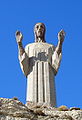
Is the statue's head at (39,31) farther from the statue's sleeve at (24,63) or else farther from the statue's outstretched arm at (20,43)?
the statue's sleeve at (24,63)

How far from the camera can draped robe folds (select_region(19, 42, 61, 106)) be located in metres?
19.2

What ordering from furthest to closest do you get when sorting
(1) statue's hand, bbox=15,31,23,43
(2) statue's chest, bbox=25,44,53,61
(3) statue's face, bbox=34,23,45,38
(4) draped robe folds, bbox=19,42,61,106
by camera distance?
(3) statue's face, bbox=34,23,45,38 < (2) statue's chest, bbox=25,44,53,61 < (1) statue's hand, bbox=15,31,23,43 < (4) draped robe folds, bbox=19,42,61,106

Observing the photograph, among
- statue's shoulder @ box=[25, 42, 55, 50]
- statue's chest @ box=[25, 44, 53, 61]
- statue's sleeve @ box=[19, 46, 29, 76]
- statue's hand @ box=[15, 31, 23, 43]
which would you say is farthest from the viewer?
statue's shoulder @ box=[25, 42, 55, 50]

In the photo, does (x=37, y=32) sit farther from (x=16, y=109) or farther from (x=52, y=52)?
(x=16, y=109)

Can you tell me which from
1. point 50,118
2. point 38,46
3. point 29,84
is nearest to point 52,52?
point 38,46

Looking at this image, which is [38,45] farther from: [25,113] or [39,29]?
[25,113]

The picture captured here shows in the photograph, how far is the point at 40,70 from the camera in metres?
20.3

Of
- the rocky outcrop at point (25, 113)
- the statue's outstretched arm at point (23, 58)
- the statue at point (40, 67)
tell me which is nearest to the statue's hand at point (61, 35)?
the statue at point (40, 67)

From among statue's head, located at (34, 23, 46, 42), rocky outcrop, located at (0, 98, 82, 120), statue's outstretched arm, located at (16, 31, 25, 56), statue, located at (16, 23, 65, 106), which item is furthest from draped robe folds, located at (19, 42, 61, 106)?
rocky outcrop, located at (0, 98, 82, 120)

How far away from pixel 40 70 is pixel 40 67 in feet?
0.63

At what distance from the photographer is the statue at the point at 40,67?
19.3m

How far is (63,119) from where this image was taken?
1316 cm

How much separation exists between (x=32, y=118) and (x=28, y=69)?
785cm

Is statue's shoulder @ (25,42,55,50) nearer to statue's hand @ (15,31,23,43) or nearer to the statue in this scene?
the statue
